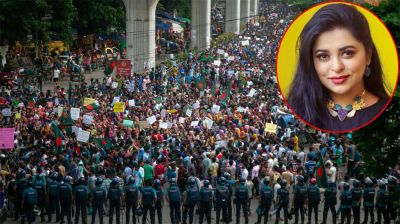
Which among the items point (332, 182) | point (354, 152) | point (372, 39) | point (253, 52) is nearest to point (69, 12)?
point (253, 52)

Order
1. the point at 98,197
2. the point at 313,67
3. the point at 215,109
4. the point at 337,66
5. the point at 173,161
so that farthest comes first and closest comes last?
the point at 215,109 → the point at 173,161 → the point at 98,197 → the point at 313,67 → the point at 337,66

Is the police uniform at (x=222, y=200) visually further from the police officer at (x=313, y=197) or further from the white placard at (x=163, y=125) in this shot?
the white placard at (x=163, y=125)

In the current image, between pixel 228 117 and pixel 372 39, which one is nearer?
pixel 372 39

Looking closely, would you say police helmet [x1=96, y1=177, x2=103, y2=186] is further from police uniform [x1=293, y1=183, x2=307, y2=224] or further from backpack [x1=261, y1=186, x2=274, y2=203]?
police uniform [x1=293, y1=183, x2=307, y2=224]

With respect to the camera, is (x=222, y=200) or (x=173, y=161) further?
(x=173, y=161)

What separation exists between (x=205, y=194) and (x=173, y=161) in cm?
312

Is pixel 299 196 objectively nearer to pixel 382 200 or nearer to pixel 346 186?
pixel 346 186

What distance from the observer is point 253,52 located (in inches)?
1939

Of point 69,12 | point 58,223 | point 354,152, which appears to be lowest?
point 58,223

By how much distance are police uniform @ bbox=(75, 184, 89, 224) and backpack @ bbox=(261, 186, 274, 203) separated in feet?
13.9

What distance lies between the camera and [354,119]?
15680 mm

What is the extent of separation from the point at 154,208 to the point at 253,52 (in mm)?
31721

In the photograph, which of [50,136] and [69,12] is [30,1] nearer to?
[69,12]

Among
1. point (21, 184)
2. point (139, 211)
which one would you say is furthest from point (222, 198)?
point (21, 184)
